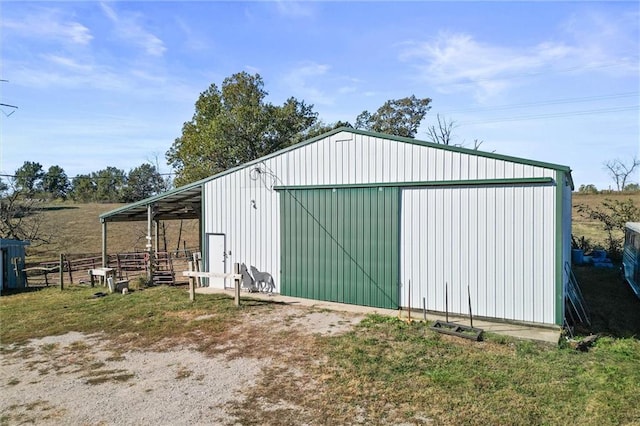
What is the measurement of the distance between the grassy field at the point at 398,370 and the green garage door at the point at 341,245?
4.88 feet

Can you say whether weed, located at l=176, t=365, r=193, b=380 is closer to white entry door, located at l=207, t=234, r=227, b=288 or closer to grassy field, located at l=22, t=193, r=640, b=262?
white entry door, located at l=207, t=234, r=227, b=288

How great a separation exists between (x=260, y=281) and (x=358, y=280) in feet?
10.6

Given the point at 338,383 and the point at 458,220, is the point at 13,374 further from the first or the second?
the point at 458,220

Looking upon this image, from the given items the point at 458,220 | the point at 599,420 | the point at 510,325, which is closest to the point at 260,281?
the point at 458,220

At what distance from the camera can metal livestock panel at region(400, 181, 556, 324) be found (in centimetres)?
905

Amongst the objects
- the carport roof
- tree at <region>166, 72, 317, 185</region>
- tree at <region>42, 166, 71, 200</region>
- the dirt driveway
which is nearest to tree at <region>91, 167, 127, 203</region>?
tree at <region>42, 166, 71, 200</region>

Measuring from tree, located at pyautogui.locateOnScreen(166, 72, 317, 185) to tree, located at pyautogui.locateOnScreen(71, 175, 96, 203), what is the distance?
42.9 m

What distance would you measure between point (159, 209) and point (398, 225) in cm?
1025

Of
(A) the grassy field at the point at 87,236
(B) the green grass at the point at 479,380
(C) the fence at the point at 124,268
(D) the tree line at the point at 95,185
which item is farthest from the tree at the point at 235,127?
(D) the tree line at the point at 95,185

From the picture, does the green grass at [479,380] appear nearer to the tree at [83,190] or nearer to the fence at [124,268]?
the fence at [124,268]

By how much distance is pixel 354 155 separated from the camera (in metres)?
11.3

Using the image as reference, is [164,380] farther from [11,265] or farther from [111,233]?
[111,233]

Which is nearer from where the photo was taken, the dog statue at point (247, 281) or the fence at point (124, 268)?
the dog statue at point (247, 281)

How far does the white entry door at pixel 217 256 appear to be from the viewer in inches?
536
